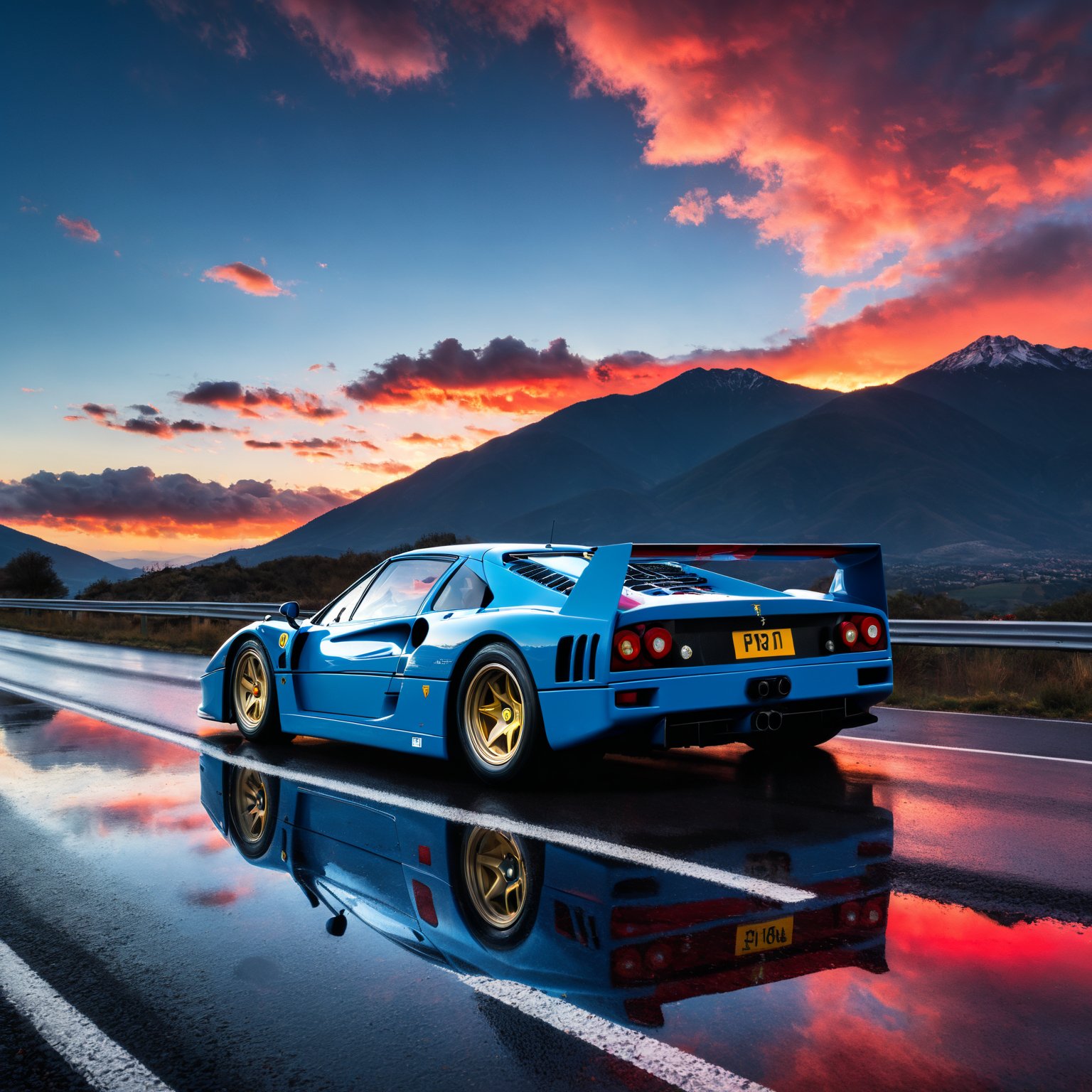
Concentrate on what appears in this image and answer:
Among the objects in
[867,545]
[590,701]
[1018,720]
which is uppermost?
[867,545]

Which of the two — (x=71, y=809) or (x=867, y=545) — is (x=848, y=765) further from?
(x=71, y=809)

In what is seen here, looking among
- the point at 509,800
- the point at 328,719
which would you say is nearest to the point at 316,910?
the point at 509,800

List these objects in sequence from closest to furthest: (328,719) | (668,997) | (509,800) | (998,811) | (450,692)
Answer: (668,997)
(998,811)
(509,800)
(450,692)
(328,719)

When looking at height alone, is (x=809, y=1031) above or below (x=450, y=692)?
below

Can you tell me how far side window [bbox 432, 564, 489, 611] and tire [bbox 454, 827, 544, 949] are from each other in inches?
63.5

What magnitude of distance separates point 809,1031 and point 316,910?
1746 mm

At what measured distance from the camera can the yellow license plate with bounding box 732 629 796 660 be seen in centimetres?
503

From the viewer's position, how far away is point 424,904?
341 centimetres

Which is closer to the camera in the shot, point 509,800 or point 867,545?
point 509,800

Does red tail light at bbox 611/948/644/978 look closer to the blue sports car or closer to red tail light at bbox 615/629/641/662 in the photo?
the blue sports car

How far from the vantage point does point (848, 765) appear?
5.89 metres

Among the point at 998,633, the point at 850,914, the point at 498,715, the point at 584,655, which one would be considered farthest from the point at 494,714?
the point at 998,633

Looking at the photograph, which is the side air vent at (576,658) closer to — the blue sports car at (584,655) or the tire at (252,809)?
the blue sports car at (584,655)

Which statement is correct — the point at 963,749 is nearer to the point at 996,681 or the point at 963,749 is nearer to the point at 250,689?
the point at 996,681
